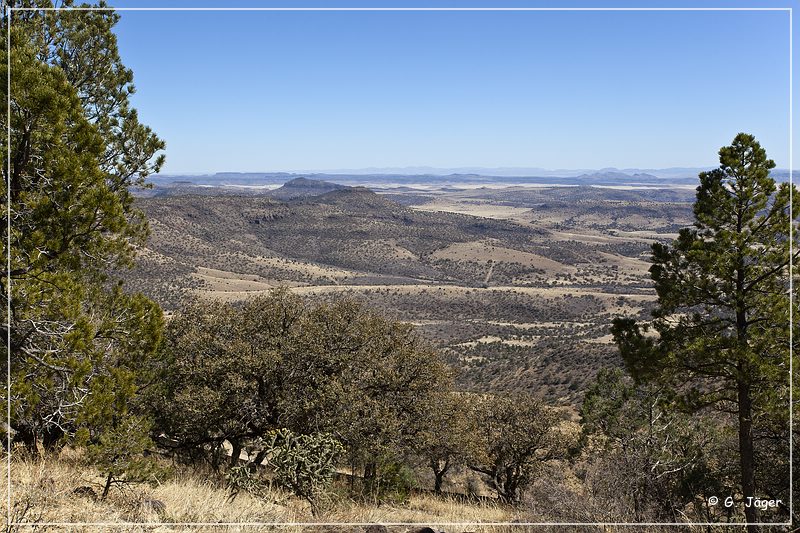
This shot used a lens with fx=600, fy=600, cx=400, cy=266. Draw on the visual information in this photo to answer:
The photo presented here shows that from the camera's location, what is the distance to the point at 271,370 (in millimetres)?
14438

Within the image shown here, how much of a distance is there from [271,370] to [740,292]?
10188 mm

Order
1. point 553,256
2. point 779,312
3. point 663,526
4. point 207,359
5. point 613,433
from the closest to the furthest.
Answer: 1. point 663,526
2. point 779,312
3. point 207,359
4. point 613,433
5. point 553,256

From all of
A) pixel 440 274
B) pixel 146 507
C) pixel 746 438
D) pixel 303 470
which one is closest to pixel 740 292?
pixel 746 438

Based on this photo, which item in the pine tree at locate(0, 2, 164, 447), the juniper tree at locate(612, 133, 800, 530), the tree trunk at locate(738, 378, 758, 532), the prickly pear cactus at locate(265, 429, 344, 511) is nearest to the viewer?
the pine tree at locate(0, 2, 164, 447)

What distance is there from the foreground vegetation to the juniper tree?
40 mm

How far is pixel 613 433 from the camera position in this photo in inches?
747

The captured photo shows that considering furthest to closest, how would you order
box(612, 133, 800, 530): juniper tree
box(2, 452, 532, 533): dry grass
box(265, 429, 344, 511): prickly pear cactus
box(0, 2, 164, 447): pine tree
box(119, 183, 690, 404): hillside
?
box(119, 183, 690, 404): hillside, box(612, 133, 800, 530): juniper tree, box(265, 429, 344, 511): prickly pear cactus, box(0, 2, 164, 447): pine tree, box(2, 452, 532, 533): dry grass

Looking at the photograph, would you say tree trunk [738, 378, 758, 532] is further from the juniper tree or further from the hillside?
the hillside

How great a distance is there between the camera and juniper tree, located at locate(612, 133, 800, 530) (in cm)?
1090

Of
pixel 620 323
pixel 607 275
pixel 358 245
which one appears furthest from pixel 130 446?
pixel 358 245

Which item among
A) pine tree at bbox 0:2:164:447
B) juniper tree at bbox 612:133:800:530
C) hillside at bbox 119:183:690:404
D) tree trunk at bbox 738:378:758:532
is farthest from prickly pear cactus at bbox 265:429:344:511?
hillside at bbox 119:183:690:404

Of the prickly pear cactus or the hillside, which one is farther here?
the hillside

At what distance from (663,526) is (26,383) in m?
9.58

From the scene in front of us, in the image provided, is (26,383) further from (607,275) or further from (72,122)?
(607,275)
